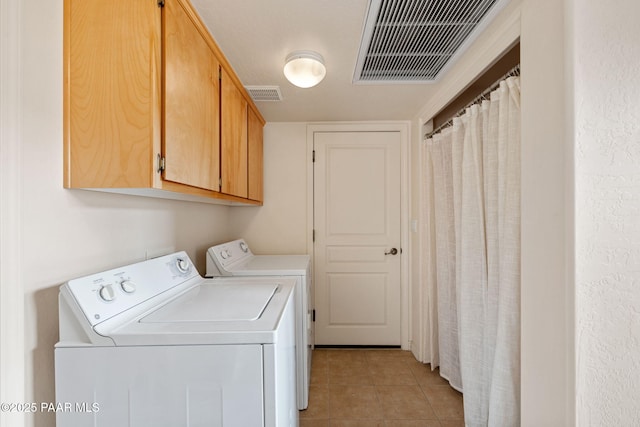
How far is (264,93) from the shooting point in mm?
2039

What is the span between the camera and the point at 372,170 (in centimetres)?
276

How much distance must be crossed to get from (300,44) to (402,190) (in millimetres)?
1665

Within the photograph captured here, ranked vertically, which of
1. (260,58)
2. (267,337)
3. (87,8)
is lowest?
(267,337)

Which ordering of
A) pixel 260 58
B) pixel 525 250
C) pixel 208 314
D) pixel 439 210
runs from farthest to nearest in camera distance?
pixel 439 210
pixel 260 58
pixel 525 250
pixel 208 314

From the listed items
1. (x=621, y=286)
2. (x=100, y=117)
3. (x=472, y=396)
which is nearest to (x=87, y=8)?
(x=100, y=117)

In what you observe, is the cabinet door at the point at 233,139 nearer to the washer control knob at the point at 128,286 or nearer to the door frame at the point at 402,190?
the washer control knob at the point at 128,286

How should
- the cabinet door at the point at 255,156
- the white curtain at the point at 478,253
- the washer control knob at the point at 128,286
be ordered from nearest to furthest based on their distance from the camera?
the washer control knob at the point at 128,286 < the white curtain at the point at 478,253 < the cabinet door at the point at 255,156

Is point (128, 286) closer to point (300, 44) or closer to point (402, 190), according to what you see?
point (300, 44)

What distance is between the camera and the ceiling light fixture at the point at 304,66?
1514 mm

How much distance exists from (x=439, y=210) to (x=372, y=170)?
2.79 ft

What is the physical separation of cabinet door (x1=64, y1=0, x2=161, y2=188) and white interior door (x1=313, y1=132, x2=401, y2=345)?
74.2 inches

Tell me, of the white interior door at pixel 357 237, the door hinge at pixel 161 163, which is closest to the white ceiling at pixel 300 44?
the white interior door at pixel 357 237

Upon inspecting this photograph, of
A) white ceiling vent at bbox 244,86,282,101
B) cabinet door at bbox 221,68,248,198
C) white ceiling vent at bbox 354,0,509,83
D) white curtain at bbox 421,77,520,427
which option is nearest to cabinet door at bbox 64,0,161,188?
cabinet door at bbox 221,68,248,198

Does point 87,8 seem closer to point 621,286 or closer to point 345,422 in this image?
point 621,286
